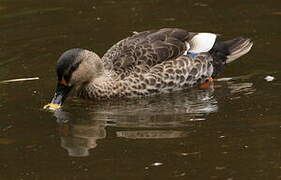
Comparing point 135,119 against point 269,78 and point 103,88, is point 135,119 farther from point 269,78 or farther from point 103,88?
point 269,78

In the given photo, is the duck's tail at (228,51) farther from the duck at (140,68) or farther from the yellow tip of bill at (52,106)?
the yellow tip of bill at (52,106)

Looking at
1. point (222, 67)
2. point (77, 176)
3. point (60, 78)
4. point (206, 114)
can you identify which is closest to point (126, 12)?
point (222, 67)

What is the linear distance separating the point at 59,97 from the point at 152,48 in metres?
1.54

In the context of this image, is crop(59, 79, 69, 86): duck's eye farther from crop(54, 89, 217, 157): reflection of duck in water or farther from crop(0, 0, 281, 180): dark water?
crop(54, 89, 217, 157): reflection of duck in water

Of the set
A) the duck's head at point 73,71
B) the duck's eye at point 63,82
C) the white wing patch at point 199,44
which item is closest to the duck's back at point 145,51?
the white wing patch at point 199,44

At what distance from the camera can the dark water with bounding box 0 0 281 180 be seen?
8.59 metres

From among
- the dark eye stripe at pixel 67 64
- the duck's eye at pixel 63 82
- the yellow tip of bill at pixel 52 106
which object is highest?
the dark eye stripe at pixel 67 64

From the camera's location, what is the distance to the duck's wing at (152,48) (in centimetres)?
1153

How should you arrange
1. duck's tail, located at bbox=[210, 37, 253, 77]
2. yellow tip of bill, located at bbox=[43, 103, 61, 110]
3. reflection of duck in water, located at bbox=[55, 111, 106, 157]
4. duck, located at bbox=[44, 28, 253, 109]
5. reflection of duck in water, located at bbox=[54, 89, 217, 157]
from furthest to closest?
duck's tail, located at bbox=[210, 37, 253, 77] → duck, located at bbox=[44, 28, 253, 109] → yellow tip of bill, located at bbox=[43, 103, 61, 110] → reflection of duck in water, located at bbox=[54, 89, 217, 157] → reflection of duck in water, located at bbox=[55, 111, 106, 157]

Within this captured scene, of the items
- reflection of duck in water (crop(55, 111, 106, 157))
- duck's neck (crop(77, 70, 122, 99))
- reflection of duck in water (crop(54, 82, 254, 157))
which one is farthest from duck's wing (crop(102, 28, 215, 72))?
reflection of duck in water (crop(55, 111, 106, 157))

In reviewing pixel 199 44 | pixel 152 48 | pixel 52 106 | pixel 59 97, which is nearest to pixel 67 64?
pixel 59 97

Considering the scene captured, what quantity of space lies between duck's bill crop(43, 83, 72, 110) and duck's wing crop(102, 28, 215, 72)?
83 cm

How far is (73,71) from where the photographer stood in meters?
11.2

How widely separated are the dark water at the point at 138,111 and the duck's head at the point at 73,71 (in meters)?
0.20
